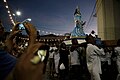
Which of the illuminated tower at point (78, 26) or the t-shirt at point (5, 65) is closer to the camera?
the t-shirt at point (5, 65)

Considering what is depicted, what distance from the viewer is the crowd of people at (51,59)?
1735 mm

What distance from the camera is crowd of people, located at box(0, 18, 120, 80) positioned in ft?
5.69

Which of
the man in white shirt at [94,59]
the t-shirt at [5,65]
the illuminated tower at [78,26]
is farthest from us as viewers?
the illuminated tower at [78,26]

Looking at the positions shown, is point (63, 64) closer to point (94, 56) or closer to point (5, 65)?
point (94, 56)

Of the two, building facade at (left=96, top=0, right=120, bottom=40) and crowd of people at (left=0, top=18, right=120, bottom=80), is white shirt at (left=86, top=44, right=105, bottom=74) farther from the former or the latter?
building facade at (left=96, top=0, right=120, bottom=40)

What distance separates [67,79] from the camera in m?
13.8

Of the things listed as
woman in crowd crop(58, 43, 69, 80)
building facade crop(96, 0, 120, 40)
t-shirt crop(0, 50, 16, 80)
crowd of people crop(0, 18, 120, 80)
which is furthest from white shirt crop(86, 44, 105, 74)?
building facade crop(96, 0, 120, 40)

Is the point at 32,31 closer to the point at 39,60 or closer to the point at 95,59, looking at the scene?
the point at 39,60

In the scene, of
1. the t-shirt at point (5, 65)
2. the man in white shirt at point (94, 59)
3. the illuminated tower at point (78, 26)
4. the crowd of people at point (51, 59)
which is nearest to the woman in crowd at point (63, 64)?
the crowd of people at point (51, 59)

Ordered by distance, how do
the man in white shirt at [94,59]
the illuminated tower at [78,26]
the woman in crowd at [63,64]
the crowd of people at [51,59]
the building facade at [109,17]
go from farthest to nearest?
the illuminated tower at [78,26]
the building facade at [109,17]
the woman in crowd at [63,64]
the man in white shirt at [94,59]
the crowd of people at [51,59]

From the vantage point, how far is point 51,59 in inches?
720

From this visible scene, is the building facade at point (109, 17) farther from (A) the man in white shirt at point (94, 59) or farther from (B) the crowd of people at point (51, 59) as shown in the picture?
(A) the man in white shirt at point (94, 59)

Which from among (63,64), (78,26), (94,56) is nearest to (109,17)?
(63,64)

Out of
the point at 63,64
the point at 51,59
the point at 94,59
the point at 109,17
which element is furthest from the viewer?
the point at 109,17
